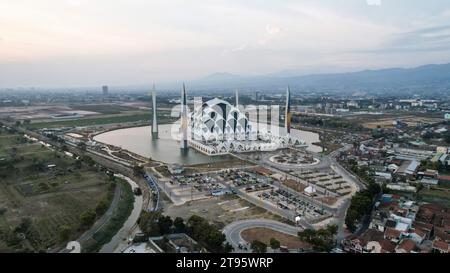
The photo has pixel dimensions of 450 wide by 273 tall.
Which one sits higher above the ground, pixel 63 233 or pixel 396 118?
pixel 396 118

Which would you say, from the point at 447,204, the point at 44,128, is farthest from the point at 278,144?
the point at 44,128

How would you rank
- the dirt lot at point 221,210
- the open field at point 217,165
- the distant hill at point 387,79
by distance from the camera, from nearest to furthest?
the dirt lot at point 221,210 → the open field at point 217,165 → the distant hill at point 387,79

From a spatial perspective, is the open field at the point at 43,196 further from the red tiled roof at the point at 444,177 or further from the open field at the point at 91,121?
the red tiled roof at the point at 444,177

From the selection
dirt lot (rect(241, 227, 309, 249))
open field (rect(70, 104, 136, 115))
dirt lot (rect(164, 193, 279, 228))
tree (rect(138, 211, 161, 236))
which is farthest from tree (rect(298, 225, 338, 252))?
open field (rect(70, 104, 136, 115))

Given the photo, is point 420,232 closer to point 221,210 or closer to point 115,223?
point 221,210

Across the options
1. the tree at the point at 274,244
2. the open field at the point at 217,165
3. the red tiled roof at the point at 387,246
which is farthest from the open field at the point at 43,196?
the red tiled roof at the point at 387,246

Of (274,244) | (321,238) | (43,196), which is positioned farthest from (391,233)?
(43,196)

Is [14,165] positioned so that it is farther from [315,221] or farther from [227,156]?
[315,221]

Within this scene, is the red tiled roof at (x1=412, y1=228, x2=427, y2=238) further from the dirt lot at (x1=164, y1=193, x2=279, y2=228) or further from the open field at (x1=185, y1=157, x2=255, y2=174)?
the open field at (x1=185, y1=157, x2=255, y2=174)
